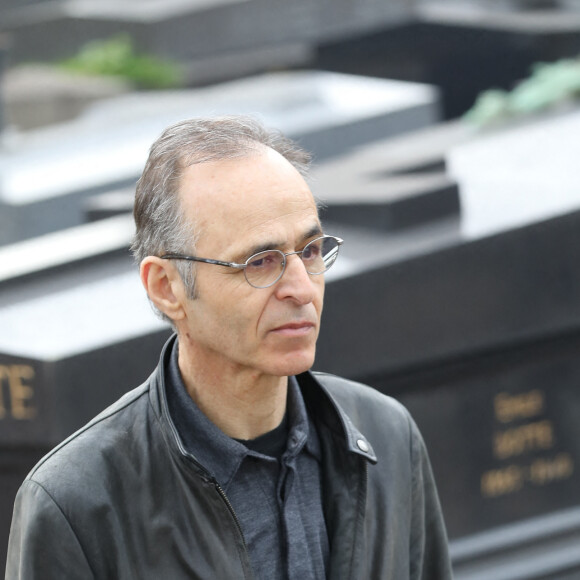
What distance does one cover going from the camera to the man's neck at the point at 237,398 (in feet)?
8.17

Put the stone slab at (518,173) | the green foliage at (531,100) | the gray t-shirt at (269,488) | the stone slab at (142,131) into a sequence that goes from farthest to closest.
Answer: the green foliage at (531,100), the stone slab at (142,131), the stone slab at (518,173), the gray t-shirt at (269,488)

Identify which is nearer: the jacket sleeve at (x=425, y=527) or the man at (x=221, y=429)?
the man at (x=221, y=429)

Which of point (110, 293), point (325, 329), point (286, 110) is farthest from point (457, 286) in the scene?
point (286, 110)

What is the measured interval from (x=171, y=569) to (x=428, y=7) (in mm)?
13321

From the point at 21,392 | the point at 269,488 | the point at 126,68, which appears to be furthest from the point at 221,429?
the point at 126,68

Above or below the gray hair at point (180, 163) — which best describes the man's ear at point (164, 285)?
below

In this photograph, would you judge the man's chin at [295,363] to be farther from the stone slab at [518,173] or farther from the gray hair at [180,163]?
the stone slab at [518,173]

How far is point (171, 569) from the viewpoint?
240cm

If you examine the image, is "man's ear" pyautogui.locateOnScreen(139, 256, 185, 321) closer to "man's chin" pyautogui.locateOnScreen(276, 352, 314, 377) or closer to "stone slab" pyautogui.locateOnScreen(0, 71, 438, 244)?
"man's chin" pyautogui.locateOnScreen(276, 352, 314, 377)

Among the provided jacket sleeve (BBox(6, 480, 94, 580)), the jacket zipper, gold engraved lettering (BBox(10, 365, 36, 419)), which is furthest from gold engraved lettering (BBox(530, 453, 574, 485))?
jacket sleeve (BBox(6, 480, 94, 580))

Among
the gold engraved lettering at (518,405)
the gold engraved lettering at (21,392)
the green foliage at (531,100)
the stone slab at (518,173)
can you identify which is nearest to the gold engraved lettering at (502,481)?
the gold engraved lettering at (518,405)

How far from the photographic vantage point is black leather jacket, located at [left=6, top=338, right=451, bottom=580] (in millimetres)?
2342

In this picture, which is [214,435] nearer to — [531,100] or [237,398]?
[237,398]

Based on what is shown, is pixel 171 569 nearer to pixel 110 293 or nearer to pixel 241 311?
pixel 241 311
